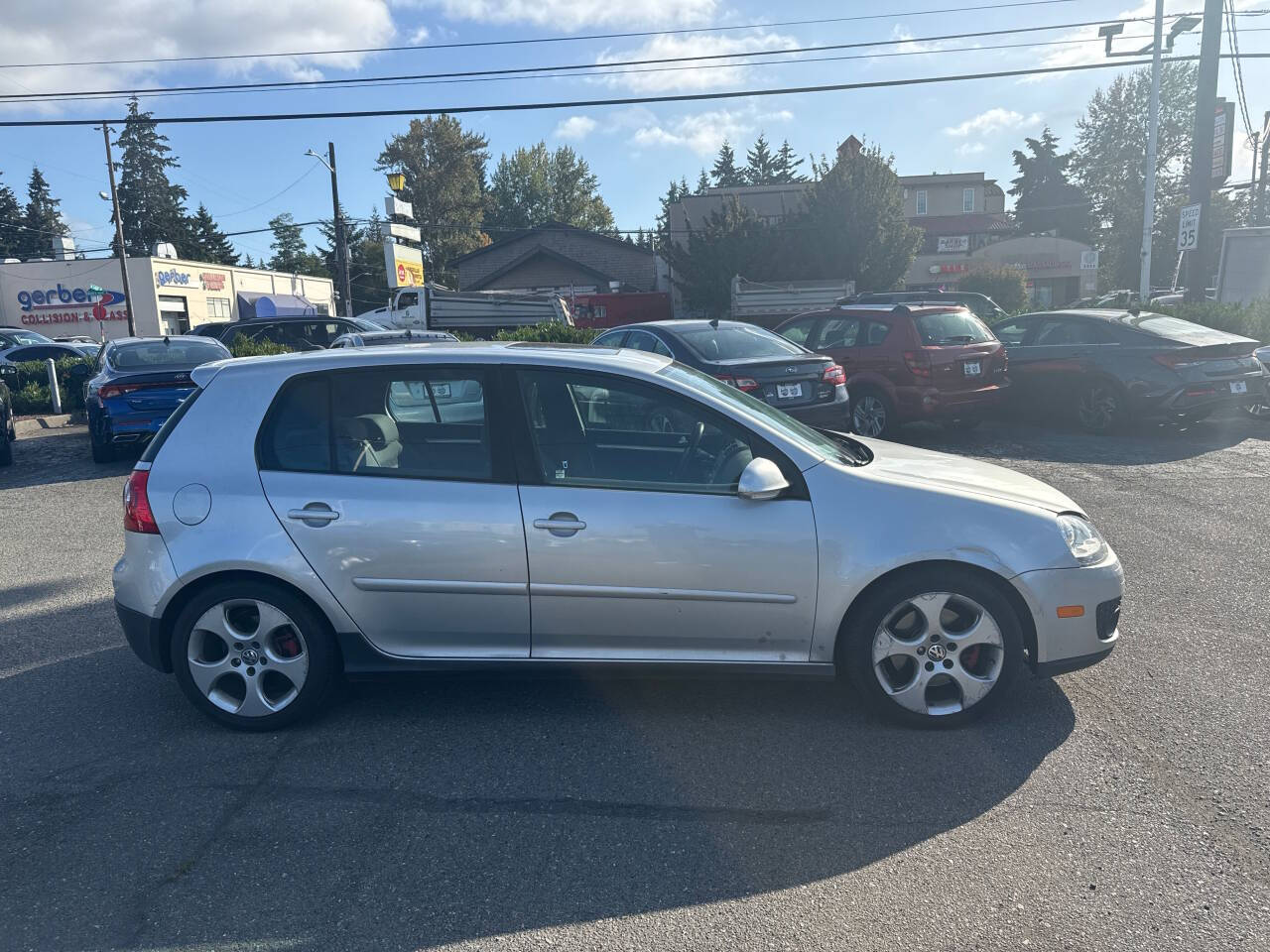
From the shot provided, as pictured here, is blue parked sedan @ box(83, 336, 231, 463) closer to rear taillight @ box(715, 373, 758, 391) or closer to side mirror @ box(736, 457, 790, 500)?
rear taillight @ box(715, 373, 758, 391)

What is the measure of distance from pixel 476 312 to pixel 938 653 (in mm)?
23591

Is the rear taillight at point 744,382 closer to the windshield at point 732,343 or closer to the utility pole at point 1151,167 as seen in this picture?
the windshield at point 732,343

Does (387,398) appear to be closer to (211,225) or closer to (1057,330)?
(1057,330)

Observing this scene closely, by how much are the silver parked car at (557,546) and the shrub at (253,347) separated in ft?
43.3

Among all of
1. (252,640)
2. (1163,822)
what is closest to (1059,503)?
(1163,822)

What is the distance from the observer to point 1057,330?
12242 mm

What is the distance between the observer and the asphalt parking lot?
2.87 meters

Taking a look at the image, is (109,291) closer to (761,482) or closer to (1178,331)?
(1178,331)

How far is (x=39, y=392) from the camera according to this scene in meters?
17.4

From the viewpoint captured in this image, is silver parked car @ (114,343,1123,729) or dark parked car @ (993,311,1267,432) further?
dark parked car @ (993,311,1267,432)

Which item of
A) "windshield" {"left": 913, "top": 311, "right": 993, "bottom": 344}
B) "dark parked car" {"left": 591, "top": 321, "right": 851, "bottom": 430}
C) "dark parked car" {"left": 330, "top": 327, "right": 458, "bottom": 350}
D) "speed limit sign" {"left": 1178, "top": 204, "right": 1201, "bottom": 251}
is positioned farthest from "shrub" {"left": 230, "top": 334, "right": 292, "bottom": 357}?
"speed limit sign" {"left": 1178, "top": 204, "right": 1201, "bottom": 251}

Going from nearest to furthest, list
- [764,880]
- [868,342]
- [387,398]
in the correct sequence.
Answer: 1. [764,880]
2. [387,398]
3. [868,342]

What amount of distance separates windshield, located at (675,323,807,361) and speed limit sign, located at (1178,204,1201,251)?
12.0 meters

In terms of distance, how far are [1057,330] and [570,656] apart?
1032 cm
